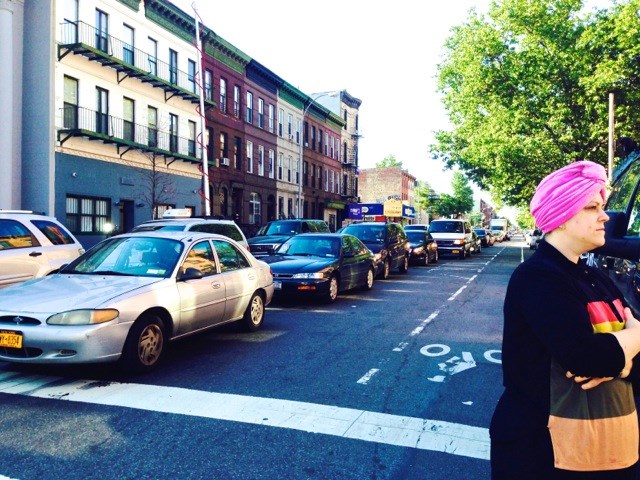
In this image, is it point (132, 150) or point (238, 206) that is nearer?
point (132, 150)

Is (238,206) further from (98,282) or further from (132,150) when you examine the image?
(98,282)

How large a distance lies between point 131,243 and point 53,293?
161 centimetres

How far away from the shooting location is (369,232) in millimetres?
19469

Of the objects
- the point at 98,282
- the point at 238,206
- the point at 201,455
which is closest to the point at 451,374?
the point at 201,455

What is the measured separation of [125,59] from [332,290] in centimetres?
1904

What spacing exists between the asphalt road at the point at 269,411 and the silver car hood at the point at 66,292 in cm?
79

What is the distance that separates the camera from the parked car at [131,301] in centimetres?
564

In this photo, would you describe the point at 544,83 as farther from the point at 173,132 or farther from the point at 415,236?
the point at 173,132

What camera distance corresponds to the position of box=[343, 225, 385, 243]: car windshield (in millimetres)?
19047

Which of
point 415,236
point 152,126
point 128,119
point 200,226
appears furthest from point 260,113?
point 200,226

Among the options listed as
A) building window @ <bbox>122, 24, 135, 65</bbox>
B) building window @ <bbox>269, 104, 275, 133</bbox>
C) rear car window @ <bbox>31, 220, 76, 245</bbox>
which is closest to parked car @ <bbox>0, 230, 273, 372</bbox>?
rear car window @ <bbox>31, 220, 76, 245</bbox>

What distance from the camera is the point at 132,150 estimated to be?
26.6 meters

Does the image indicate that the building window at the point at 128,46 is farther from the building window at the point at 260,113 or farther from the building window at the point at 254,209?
the building window at the point at 260,113

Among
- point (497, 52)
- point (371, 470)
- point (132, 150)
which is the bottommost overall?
point (371, 470)
